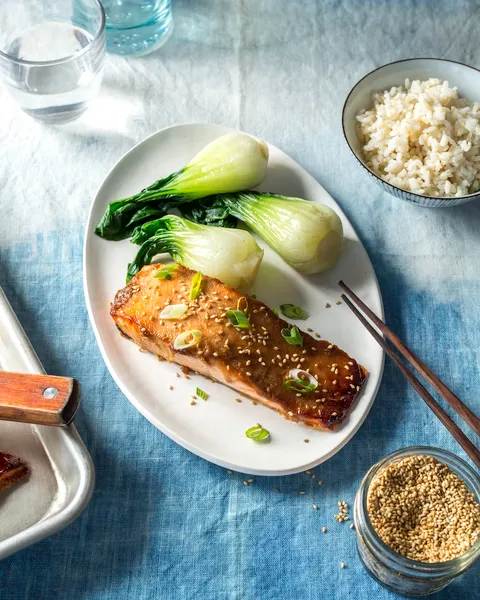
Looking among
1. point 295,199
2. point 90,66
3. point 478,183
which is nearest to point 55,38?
point 90,66

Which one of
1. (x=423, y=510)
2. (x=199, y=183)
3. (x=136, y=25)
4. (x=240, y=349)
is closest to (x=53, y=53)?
(x=136, y=25)

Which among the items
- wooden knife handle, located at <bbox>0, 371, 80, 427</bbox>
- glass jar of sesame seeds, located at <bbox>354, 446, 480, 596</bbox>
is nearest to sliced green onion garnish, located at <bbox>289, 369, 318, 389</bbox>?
glass jar of sesame seeds, located at <bbox>354, 446, 480, 596</bbox>

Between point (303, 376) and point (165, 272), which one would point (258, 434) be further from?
point (165, 272)

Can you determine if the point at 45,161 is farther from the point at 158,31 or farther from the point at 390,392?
the point at 390,392

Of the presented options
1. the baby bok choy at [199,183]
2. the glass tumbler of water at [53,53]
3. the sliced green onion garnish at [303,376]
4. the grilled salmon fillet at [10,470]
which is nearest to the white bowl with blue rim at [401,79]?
the baby bok choy at [199,183]

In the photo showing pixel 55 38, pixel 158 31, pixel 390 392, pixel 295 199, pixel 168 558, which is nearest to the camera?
pixel 168 558
